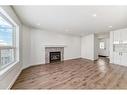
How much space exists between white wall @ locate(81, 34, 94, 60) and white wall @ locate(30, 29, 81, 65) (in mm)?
912

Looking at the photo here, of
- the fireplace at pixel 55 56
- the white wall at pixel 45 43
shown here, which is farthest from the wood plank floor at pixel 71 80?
the fireplace at pixel 55 56

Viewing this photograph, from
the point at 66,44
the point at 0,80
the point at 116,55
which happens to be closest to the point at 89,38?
the point at 66,44

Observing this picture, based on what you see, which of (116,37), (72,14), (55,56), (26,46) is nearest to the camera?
(72,14)

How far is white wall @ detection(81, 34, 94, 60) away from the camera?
935 centimetres

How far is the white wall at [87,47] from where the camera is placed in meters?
9.35

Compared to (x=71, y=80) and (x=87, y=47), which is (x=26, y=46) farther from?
(x=87, y=47)

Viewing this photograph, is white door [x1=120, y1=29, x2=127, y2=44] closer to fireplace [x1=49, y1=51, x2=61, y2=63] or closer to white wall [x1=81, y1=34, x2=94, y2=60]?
white wall [x1=81, y1=34, x2=94, y2=60]

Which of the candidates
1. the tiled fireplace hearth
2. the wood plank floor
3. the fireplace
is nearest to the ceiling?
the wood plank floor

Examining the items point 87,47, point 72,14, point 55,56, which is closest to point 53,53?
point 55,56

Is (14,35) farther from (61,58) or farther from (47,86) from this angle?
(61,58)

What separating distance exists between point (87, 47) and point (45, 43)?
14.6 ft

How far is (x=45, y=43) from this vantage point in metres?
7.49
